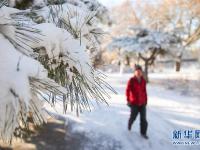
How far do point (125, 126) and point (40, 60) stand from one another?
21.1 feet

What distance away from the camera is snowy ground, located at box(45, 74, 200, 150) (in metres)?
6.41

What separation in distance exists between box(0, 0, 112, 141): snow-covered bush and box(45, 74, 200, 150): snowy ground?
3153 mm

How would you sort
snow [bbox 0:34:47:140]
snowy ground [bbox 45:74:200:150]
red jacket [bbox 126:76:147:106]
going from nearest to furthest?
snow [bbox 0:34:47:140]
snowy ground [bbox 45:74:200:150]
red jacket [bbox 126:76:147:106]

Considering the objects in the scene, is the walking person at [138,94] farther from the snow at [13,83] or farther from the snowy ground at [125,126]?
the snow at [13,83]

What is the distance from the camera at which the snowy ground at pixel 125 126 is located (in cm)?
641

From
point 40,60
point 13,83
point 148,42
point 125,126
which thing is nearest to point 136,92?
point 125,126

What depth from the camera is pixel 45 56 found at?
1.56 m

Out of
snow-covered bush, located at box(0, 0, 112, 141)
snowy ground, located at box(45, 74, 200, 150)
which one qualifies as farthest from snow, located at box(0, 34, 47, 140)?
snowy ground, located at box(45, 74, 200, 150)

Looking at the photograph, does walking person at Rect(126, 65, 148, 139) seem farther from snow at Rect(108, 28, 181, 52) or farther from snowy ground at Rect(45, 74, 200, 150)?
snow at Rect(108, 28, 181, 52)

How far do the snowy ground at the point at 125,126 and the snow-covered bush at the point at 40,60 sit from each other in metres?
3.15

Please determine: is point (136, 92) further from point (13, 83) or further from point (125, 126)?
point (13, 83)

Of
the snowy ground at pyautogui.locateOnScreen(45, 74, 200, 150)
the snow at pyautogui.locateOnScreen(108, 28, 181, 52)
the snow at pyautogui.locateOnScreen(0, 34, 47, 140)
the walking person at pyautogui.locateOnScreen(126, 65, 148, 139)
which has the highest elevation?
the snow at pyautogui.locateOnScreen(108, 28, 181, 52)

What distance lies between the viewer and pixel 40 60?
5.15ft

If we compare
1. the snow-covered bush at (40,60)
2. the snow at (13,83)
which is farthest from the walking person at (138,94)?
the snow at (13,83)
